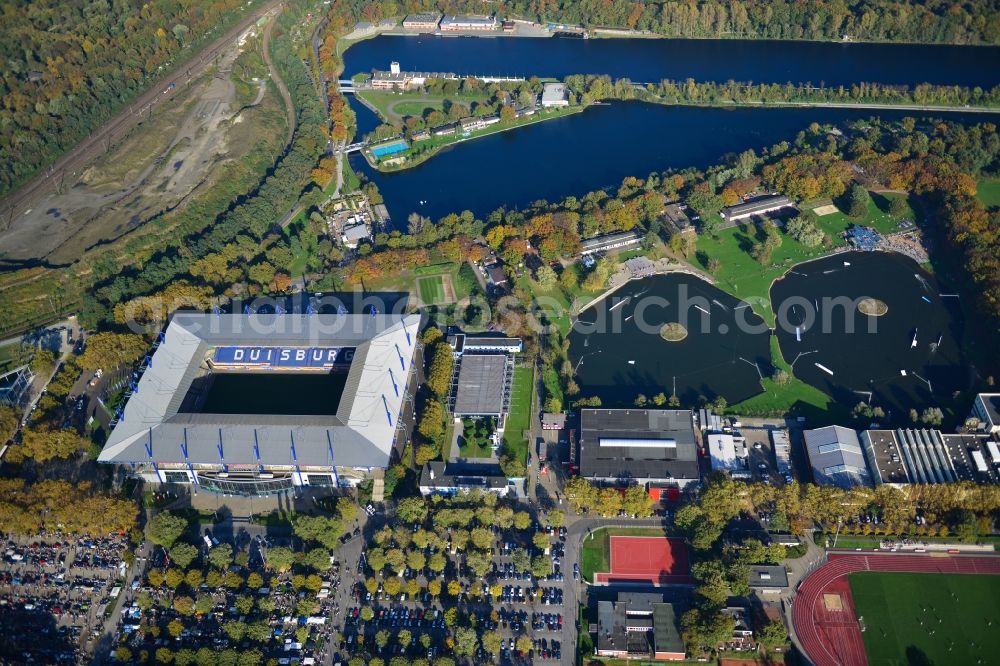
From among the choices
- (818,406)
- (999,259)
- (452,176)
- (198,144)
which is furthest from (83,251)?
(999,259)

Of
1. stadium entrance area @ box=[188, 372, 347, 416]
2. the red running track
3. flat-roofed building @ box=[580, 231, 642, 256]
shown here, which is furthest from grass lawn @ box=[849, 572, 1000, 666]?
stadium entrance area @ box=[188, 372, 347, 416]

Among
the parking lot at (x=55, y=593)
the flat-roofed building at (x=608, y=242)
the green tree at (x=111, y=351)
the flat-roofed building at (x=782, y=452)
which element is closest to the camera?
the parking lot at (x=55, y=593)

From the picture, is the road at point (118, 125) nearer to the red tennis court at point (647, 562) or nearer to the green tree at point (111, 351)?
the green tree at point (111, 351)

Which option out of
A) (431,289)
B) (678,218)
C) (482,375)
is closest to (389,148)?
(431,289)

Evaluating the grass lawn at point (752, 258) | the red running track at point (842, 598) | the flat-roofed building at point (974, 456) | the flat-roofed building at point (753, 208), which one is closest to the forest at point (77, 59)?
the grass lawn at point (752, 258)

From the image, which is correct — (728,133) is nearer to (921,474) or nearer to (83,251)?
(921,474)

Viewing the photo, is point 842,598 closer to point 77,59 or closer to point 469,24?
point 469,24
